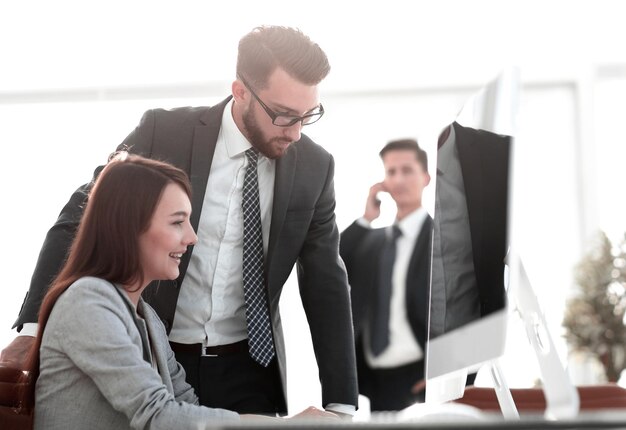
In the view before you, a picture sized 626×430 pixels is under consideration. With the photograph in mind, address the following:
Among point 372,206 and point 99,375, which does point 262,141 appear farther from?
point 372,206

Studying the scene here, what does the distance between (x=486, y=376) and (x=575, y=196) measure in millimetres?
1098

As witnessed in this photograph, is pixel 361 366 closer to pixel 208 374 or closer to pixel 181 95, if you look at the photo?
pixel 208 374

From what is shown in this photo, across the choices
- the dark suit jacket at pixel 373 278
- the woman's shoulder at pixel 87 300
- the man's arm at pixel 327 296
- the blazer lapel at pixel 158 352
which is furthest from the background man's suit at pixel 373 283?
the woman's shoulder at pixel 87 300

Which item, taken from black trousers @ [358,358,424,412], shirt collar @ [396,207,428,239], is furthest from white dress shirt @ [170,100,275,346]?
black trousers @ [358,358,424,412]

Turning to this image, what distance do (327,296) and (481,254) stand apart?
3.59ft

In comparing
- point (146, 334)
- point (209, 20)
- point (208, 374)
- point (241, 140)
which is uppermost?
point (209, 20)

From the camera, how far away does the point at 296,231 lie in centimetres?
221

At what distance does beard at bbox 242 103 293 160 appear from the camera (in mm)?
2207

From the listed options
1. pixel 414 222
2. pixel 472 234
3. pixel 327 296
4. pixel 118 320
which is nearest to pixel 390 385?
pixel 414 222

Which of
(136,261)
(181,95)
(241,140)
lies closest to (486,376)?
(181,95)

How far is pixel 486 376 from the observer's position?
14.2 ft

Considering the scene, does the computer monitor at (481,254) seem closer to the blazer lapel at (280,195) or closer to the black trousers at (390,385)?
the blazer lapel at (280,195)

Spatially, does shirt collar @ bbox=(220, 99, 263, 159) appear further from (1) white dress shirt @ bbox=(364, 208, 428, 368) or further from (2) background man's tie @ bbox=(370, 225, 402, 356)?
(2) background man's tie @ bbox=(370, 225, 402, 356)

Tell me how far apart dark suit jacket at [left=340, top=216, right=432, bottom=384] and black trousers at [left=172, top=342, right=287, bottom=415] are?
1135 millimetres
